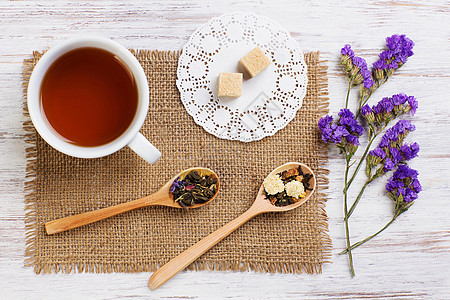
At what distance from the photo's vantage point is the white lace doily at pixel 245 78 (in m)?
0.99

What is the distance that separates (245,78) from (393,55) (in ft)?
1.42

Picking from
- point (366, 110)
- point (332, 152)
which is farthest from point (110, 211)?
point (366, 110)

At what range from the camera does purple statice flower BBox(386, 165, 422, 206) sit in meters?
0.99

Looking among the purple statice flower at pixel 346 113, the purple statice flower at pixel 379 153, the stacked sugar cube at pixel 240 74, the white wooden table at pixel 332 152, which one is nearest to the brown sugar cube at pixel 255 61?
the stacked sugar cube at pixel 240 74

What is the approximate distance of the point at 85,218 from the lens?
37.5 inches

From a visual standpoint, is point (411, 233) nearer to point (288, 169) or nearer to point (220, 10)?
point (288, 169)

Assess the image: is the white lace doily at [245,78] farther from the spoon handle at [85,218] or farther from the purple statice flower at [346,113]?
the spoon handle at [85,218]

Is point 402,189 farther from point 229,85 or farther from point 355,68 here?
point 229,85

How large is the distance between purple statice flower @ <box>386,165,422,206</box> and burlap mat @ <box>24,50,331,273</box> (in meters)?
0.19

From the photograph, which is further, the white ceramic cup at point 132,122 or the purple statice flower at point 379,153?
the purple statice flower at point 379,153

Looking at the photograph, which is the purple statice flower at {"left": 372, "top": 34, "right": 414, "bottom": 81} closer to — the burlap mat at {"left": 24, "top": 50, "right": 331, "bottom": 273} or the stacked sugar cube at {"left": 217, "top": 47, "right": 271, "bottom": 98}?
the burlap mat at {"left": 24, "top": 50, "right": 331, "bottom": 273}

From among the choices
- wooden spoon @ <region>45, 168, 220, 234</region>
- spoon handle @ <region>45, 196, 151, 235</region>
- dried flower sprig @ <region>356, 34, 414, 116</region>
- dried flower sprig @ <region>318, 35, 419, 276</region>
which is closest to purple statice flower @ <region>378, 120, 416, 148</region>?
dried flower sprig @ <region>318, 35, 419, 276</region>

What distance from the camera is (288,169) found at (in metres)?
1.00

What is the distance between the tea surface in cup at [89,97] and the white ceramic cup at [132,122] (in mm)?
14
